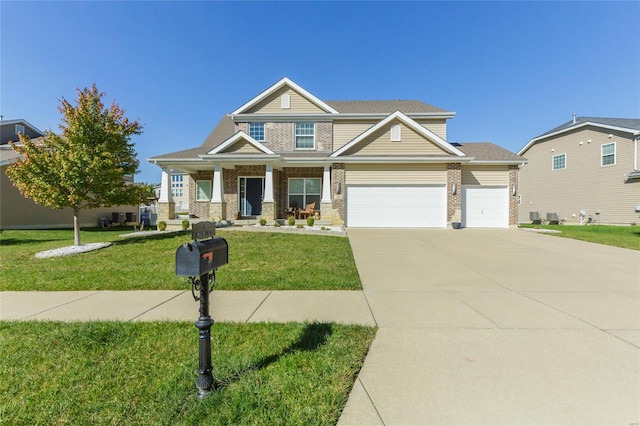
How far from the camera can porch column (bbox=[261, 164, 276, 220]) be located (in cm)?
1505

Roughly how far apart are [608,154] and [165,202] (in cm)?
2871

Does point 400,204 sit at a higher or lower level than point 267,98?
lower

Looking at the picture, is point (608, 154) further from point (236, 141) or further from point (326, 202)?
point (236, 141)

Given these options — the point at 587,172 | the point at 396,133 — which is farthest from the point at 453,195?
the point at 587,172

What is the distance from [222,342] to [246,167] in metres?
14.9

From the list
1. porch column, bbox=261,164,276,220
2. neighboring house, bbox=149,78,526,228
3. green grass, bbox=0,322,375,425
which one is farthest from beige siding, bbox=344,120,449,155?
green grass, bbox=0,322,375,425

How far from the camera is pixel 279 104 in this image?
18.3 meters

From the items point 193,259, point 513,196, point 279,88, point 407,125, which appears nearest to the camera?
A: point 193,259

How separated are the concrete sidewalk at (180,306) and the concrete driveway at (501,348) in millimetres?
481

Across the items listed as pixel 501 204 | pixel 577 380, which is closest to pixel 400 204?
pixel 501 204

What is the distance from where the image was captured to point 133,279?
5.89 metres

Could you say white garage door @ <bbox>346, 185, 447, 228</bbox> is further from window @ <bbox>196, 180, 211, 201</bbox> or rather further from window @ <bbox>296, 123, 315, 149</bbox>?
window @ <bbox>196, 180, 211, 201</bbox>

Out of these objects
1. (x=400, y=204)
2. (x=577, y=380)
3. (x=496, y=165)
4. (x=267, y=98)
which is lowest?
(x=577, y=380)

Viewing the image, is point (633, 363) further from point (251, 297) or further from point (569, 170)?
point (569, 170)
